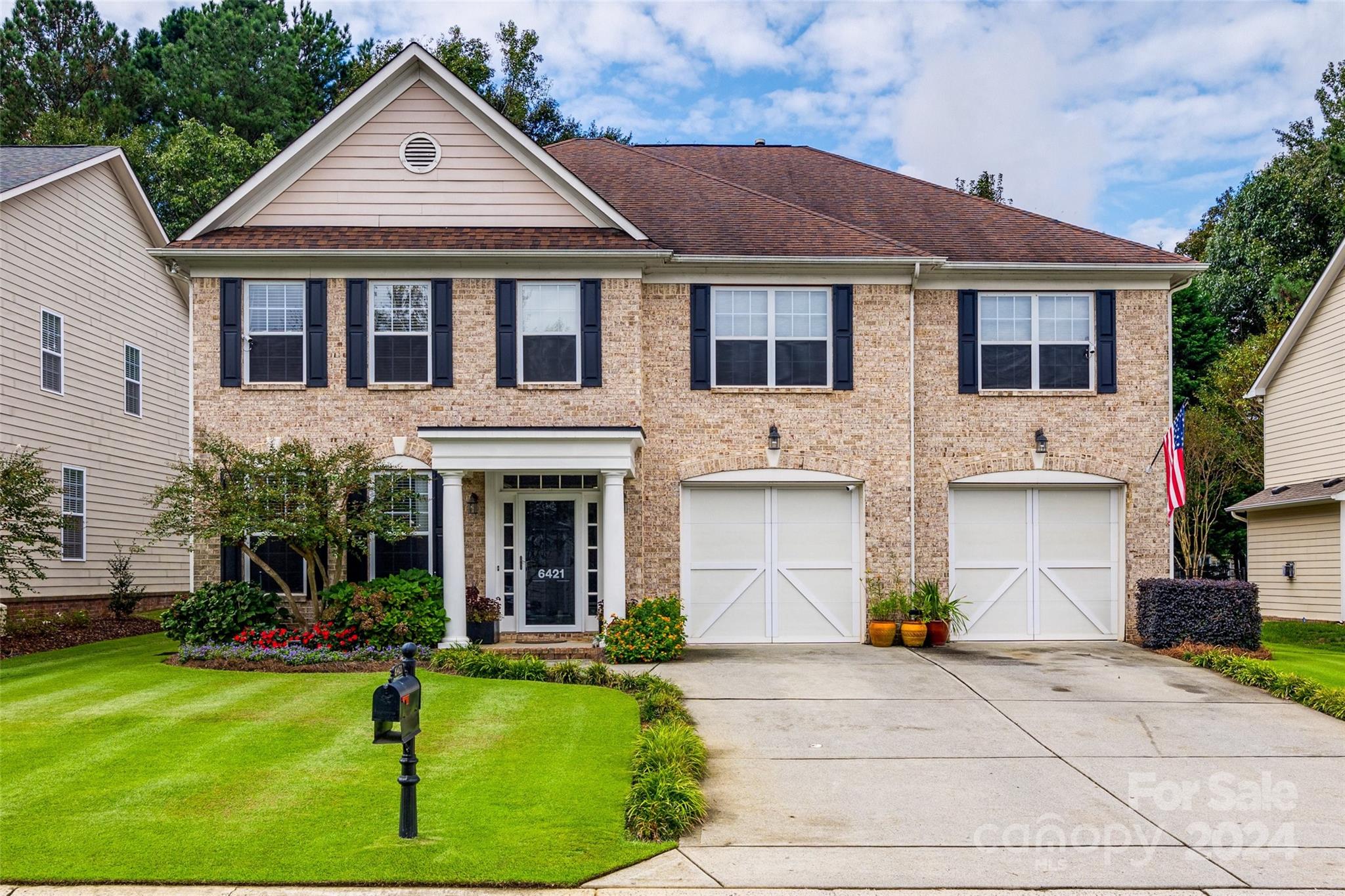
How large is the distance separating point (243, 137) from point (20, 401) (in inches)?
922

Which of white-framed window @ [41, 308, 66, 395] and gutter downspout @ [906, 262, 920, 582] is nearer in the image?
gutter downspout @ [906, 262, 920, 582]

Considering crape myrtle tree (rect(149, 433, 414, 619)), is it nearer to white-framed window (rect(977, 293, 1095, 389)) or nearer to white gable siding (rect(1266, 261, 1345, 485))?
white-framed window (rect(977, 293, 1095, 389))

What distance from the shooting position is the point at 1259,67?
2747 centimetres

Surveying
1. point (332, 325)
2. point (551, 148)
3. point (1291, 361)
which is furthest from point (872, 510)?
point (1291, 361)

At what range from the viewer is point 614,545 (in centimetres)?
1555

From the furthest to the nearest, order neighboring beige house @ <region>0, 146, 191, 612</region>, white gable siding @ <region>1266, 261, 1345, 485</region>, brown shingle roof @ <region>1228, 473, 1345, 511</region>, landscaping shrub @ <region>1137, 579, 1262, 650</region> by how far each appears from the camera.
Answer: white gable siding @ <region>1266, 261, 1345, 485</region>
brown shingle roof @ <region>1228, 473, 1345, 511</region>
neighboring beige house @ <region>0, 146, 191, 612</region>
landscaping shrub @ <region>1137, 579, 1262, 650</region>

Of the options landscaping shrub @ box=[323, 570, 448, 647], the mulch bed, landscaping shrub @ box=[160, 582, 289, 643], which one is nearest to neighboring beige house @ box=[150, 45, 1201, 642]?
landscaping shrub @ box=[323, 570, 448, 647]

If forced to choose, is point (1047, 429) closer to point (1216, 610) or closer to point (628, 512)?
point (1216, 610)

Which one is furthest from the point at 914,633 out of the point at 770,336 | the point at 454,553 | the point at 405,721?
the point at 405,721

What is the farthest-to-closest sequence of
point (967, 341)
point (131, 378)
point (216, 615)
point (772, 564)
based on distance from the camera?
1. point (131, 378)
2. point (967, 341)
3. point (772, 564)
4. point (216, 615)

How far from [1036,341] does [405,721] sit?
513 inches

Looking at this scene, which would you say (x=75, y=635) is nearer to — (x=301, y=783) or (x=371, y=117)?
(x=371, y=117)

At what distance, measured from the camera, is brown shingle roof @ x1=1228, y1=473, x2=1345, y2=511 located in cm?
2080

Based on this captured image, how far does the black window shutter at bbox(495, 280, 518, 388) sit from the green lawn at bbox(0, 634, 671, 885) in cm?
514
